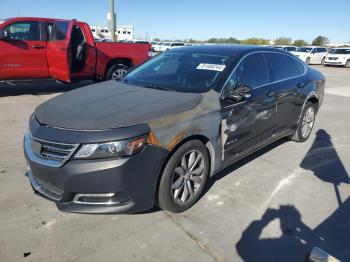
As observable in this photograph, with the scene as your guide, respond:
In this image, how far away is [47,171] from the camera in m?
2.68

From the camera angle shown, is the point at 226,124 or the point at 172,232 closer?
the point at 172,232

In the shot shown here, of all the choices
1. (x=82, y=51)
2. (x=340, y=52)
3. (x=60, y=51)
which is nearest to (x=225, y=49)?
(x=60, y=51)

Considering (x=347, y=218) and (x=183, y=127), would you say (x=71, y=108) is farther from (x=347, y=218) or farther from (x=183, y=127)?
(x=347, y=218)

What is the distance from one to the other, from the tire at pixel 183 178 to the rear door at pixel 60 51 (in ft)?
19.7

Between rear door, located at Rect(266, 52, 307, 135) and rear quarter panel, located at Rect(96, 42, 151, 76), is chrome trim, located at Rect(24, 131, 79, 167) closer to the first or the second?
rear door, located at Rect(266, 52, 307, 135)

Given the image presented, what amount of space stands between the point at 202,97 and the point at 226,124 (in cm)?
42

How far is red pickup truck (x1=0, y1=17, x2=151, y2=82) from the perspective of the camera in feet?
26.7

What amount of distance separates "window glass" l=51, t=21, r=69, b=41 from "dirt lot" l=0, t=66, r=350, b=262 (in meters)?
4.90

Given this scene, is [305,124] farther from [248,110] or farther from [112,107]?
[112,107]

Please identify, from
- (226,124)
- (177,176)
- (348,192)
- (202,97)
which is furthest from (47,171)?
(348,192)

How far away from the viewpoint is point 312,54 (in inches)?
1075

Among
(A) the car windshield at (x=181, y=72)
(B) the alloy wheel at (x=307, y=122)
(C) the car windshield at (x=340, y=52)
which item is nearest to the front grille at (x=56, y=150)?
(A) the car windshield at (x=181, y=72)

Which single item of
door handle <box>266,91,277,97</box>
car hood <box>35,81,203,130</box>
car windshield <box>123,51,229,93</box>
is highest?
car windshield <box>123,51,229,93</box>

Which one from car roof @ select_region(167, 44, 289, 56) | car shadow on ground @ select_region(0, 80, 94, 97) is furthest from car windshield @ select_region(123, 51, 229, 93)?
car shadow on ground @ select_region(0, 80, 94, 97)
